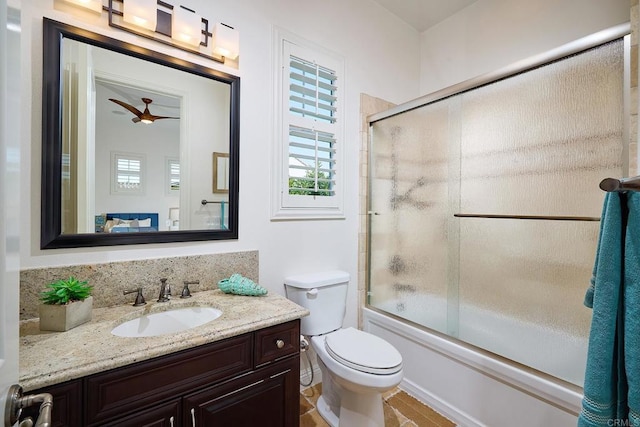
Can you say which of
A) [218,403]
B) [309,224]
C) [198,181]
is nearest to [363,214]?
[309,224]

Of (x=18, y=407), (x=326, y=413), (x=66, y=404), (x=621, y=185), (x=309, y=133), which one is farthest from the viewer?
(x=309, y=133)

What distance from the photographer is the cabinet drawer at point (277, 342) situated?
1.13m

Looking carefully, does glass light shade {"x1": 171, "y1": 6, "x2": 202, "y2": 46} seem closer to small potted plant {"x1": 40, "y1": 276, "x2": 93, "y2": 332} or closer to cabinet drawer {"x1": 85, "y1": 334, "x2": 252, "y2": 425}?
small potted plant {"x1": 40, "y1": 276, "x2": 93, "y2": 332}

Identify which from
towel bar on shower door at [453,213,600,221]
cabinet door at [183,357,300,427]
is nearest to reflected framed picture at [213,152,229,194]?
cabinet door at [183,357,300,427]

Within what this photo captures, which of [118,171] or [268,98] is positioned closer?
[118,171]

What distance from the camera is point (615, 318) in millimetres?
677

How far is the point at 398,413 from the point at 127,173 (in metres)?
1.96

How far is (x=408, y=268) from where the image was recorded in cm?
202

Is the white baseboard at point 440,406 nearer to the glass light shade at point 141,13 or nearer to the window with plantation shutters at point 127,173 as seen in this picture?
the window with plantation shutters at point 127,173

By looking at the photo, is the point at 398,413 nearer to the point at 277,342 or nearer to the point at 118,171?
the point at 277,342

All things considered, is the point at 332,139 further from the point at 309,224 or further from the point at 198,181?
the point at 198,181

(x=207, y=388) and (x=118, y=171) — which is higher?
(x=118, y=171)

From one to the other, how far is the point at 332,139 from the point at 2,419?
1867mm

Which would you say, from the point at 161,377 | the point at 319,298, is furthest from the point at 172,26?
the point at 319,298
